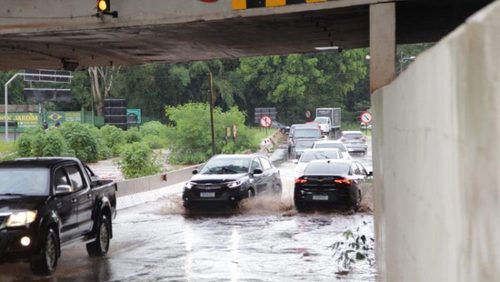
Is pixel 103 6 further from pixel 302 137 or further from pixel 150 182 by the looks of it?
pixel 302 137

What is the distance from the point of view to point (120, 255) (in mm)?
13492

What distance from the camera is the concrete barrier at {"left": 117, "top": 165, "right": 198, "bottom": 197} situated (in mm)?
24734

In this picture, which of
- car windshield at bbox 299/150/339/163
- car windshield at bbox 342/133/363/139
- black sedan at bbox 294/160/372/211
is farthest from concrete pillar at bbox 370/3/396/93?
car windshield at bbox 342/133/363/139

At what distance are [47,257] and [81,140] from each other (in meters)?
30.8

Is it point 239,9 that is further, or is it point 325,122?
point 325,122

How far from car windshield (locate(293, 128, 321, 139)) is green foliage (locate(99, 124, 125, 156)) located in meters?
11.6

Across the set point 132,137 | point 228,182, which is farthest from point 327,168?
point 132,137

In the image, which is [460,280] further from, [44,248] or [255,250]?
[255,250]

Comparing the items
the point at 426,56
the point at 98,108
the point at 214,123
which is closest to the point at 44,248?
the point at 426,56

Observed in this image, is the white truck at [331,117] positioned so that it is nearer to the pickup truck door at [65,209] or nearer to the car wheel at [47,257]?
the pickup truck door at [65,209]

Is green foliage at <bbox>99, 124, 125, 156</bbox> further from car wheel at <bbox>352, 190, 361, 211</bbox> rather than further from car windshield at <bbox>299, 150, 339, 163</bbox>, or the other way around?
car wheel at <bbox>352, 190, 361, 211</bbox>

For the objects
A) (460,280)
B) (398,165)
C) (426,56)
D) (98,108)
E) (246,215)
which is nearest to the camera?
(460,280)

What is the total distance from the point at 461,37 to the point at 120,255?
11.8m

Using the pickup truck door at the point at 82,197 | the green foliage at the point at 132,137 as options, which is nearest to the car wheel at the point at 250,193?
the pickup truck door at the point at 82,197
